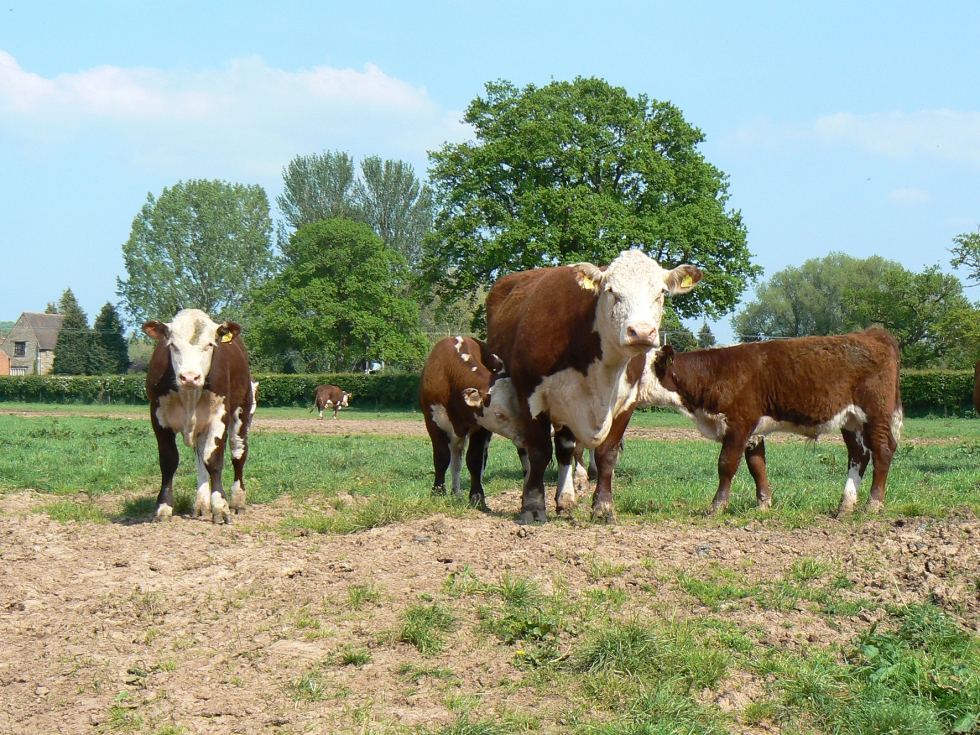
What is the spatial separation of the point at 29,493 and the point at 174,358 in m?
4.16

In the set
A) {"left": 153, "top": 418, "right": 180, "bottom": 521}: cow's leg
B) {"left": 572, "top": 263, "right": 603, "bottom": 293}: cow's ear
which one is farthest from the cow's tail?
{"left": 153, "top": 418, "right": 180, "bottom": 521}: cow's leg

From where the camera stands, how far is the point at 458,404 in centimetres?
1026

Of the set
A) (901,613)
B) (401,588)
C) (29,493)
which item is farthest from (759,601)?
(29,493)

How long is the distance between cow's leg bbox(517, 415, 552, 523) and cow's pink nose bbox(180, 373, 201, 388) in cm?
315

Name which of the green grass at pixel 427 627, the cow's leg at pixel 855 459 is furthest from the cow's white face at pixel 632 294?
the cow's leg at pixel 855 459

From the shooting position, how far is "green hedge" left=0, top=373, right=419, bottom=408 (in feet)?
162

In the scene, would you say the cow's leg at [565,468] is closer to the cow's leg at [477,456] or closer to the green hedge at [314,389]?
the cow's leg at [477,456]

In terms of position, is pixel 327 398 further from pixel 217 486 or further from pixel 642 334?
pixel 642 334

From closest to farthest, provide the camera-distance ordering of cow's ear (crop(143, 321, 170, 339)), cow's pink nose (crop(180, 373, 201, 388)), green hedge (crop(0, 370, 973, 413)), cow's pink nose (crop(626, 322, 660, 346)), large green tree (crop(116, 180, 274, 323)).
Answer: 1. cow's pink nose (crop(626, 322, 660, 346))
2. cow's pink nose (crop(180, 373, 201, 388))
3. cow's ear (crop(143, 321, 170, 339))
4. green hedge (crop(0, 370, 973, 413))
5. large green tree (crop(116, 180, 274, 323))

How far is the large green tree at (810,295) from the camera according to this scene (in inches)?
3195

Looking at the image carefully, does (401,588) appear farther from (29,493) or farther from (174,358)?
(29,493)

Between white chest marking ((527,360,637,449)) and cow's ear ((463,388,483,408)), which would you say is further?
cow's ear ((463,388,483,408))

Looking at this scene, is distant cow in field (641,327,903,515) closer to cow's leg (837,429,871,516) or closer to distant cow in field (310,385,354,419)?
cow's leg (837,429,871,516)

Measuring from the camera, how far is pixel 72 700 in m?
4.78
